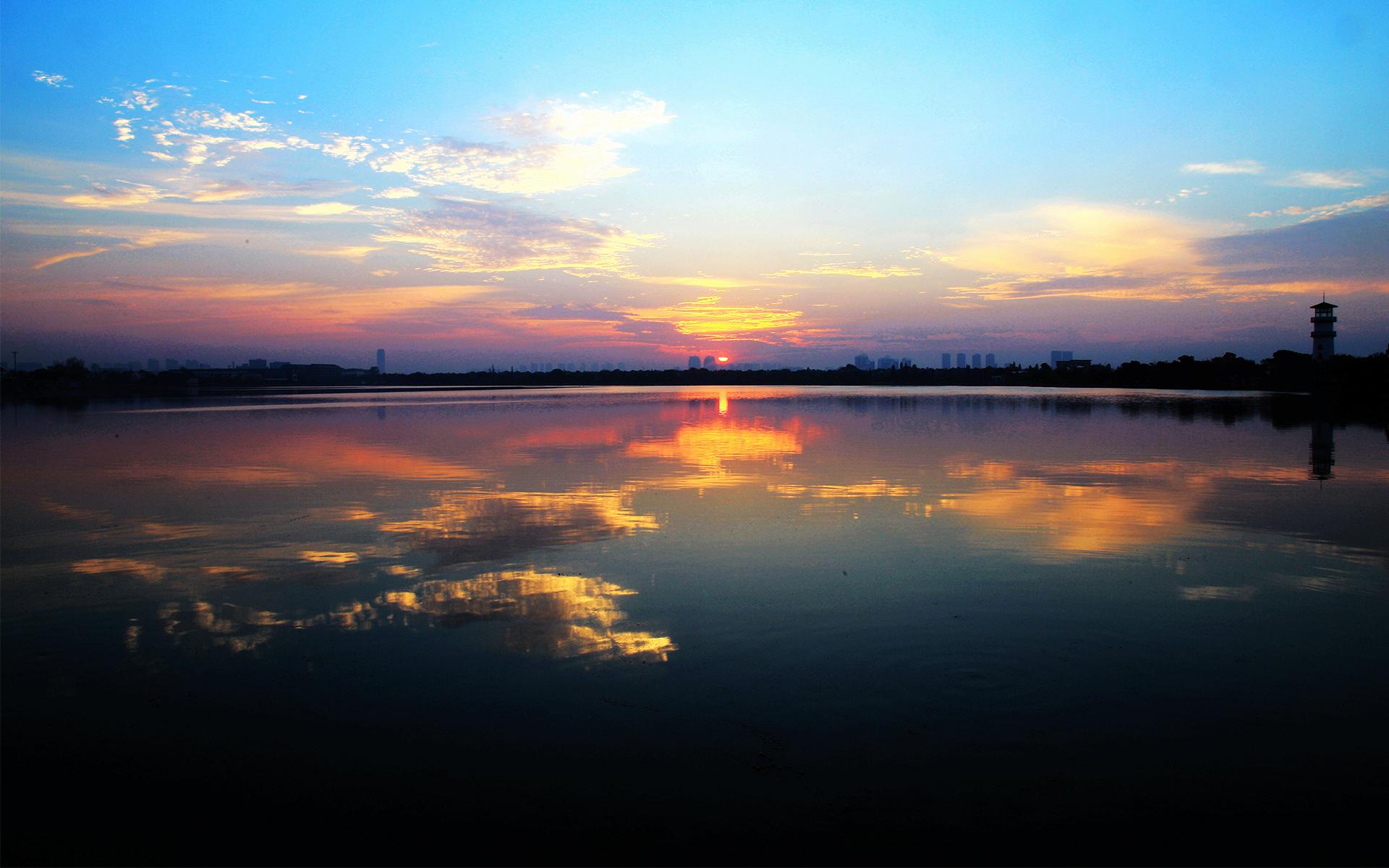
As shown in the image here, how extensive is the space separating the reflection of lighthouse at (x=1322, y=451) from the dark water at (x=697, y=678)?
3.69m

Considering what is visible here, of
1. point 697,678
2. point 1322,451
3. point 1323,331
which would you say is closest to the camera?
point 697,678

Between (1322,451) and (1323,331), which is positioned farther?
(1323,331)

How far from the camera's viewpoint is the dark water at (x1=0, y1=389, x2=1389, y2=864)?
4.59 meters

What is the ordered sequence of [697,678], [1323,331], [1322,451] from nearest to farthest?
1. [697,678]
2. [1322,451]
3. [1323,331]

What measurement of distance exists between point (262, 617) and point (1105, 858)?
293 inches

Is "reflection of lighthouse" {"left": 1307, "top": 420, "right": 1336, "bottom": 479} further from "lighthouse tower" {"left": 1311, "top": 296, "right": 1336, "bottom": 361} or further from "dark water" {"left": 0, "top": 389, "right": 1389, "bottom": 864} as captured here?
"lighthouse tower" {"left": 1311, "top": 296, "right": 1336, "bottom": 361}

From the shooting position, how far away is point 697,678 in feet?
21.5

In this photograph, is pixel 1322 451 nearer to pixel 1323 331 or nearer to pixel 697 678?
pixel 697 678

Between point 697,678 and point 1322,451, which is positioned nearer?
point 697,678

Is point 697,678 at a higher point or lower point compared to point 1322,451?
lower

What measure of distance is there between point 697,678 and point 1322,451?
2493 cm

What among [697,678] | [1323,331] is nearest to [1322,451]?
[697,678]

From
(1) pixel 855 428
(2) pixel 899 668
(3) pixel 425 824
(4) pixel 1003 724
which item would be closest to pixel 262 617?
(3) pixel 425 824

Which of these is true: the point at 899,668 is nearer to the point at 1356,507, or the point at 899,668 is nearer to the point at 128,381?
the point at 1356,507
